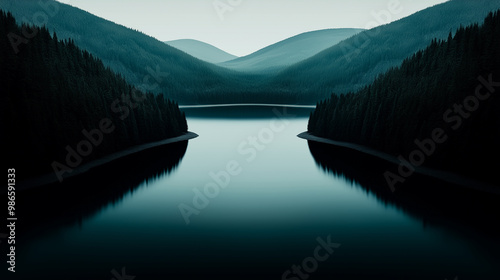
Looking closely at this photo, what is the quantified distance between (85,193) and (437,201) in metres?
41.4

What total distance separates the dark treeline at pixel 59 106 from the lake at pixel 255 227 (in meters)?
6.55

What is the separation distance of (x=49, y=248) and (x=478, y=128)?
4874 centimetres

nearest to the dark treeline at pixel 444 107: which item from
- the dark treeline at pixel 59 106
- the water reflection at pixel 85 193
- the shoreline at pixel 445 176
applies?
the shoreline at pixel 445 176

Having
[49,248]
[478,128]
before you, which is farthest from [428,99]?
[49,248]

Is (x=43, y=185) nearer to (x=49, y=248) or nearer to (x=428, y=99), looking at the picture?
(x=49, y=248)

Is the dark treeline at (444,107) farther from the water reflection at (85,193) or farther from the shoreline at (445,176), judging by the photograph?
the water reflection at (85,193)

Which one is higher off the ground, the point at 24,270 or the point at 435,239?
the point at 435,239

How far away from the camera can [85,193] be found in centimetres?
4166

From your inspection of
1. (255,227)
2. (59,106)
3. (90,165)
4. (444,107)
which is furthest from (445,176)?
(59,106)

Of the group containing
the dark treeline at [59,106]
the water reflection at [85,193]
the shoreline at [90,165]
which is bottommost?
the water reflection at [85,193]

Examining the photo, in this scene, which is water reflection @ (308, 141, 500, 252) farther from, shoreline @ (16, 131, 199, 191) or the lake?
shoreline @ (16, 131, 199, 191)

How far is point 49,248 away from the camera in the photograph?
2642cm

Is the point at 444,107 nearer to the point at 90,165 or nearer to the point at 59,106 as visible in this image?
the point at 90,165

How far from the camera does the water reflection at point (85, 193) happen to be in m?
32.9
